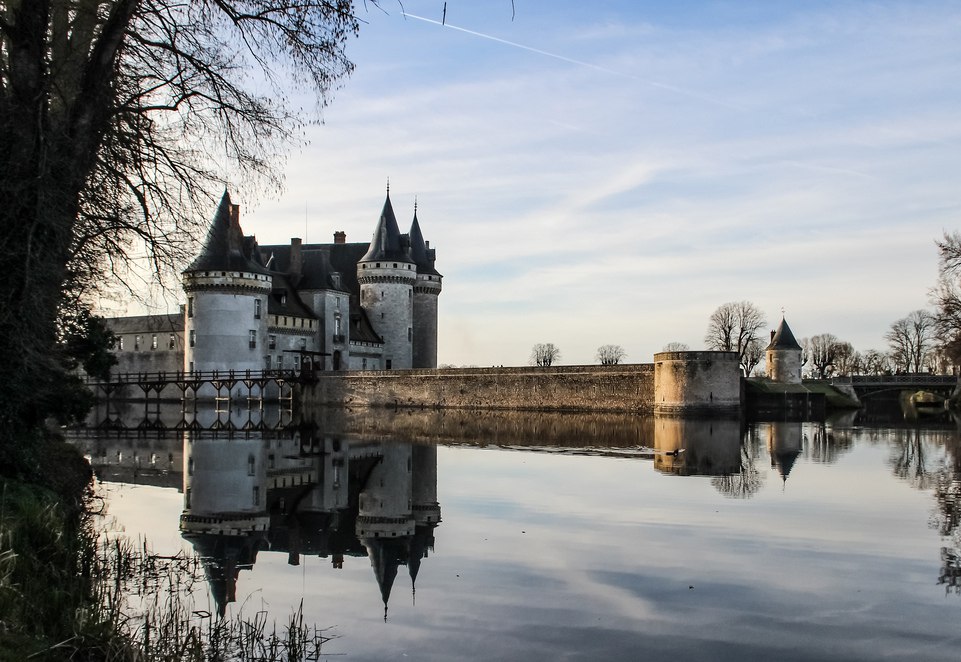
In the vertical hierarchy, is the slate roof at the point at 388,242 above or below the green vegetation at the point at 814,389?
above

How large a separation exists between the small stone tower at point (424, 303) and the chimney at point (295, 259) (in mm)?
6095

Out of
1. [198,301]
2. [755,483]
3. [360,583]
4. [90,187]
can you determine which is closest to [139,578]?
[360,583]

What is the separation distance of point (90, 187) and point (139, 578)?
11.6 feet

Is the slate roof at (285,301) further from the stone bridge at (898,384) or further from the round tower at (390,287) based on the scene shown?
the stone bridge at (898,384)

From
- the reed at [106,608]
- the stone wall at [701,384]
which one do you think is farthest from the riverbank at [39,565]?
the stone wall at [701,384]

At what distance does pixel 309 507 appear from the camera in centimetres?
1143

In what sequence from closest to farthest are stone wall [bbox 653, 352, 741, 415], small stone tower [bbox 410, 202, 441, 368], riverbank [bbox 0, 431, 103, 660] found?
riverbank [bbox 0, 431, 103, 660], stone wall [bbox 653, 352, 741, 415], small stone tower [bbox 410, 202, 441, 368]

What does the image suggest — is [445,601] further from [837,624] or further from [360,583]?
[837,624]

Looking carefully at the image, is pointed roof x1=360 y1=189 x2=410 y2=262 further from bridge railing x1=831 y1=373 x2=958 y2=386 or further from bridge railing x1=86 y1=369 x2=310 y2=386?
bridge railing x1=831 y1=373 x2=958 y2=386

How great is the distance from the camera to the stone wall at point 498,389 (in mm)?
36656

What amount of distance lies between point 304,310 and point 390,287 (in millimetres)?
4566

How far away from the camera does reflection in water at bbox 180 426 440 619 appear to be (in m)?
8.34

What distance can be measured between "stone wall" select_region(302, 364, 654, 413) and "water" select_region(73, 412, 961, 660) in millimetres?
17960

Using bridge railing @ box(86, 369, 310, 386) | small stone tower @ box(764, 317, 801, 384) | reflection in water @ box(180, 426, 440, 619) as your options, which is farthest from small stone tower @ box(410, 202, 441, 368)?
reflection in water @ box(180, 426, 440, 619)
